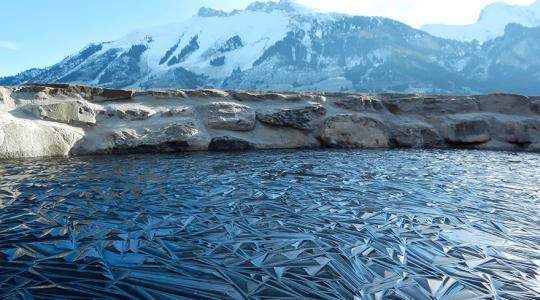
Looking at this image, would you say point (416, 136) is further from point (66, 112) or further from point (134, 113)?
point (66, 112)

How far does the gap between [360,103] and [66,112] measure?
13524 millimetres

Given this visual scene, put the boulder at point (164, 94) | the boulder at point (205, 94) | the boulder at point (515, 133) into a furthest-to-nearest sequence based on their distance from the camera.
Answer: the boulder at point (515, 133), the boulder at point (205, 94), the boulder at point (164, 94)

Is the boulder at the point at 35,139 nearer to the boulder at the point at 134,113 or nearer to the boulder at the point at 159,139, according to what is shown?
the boulder at the point at 159,139

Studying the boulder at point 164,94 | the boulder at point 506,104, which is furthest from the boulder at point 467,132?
the boulder at point 164,94

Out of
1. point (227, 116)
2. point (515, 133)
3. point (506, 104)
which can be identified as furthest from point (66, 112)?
point (506, 104)

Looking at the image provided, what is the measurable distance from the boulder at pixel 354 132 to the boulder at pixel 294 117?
27.2 inches

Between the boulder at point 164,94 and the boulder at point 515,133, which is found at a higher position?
the boulder at point 164,94

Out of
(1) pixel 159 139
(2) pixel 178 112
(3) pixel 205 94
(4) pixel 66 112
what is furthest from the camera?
(3) pixel 205 94

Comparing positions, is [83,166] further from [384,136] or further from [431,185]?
[384,136]

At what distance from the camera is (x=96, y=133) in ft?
42.9

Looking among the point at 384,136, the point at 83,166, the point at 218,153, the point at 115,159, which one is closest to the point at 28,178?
the point at 83,166

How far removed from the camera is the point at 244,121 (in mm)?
15320

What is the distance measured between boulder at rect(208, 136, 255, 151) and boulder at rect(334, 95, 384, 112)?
6086mm

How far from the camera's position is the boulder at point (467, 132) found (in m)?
18.4
